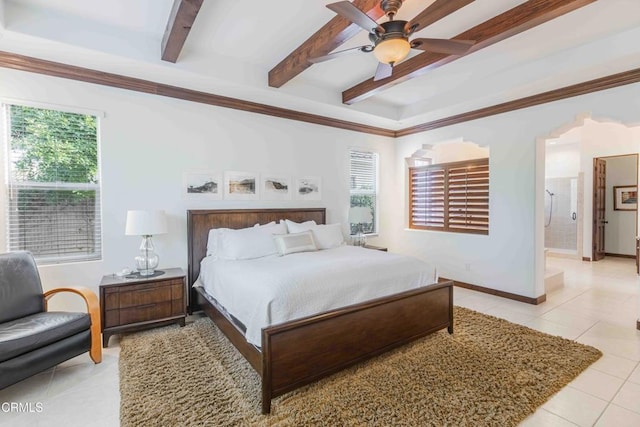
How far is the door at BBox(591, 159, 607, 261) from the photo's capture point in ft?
22.4

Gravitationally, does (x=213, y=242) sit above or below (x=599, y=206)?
below

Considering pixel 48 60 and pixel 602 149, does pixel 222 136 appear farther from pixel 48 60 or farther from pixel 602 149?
pixel 602 149

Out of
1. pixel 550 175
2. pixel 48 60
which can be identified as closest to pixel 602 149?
pixel 550 175

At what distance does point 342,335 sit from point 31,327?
2.33m

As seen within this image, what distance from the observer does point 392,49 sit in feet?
7.14

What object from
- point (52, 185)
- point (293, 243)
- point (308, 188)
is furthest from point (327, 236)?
point (52, 185)

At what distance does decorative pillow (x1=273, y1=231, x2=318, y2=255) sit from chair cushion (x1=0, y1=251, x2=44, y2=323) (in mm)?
2223

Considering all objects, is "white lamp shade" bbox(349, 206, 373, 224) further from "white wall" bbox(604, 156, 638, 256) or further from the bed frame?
"white wall" bbox(604, 156, 638, 256)

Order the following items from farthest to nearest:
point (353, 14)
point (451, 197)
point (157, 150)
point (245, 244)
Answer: point (451, 197) < point (157, 150) < point (245, 244) < point (353, 14)

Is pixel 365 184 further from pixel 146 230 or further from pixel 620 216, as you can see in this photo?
pixel 620 216

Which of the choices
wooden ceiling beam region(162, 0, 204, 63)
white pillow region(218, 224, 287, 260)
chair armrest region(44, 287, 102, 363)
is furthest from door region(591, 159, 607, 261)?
chair armrest region(44, 287, 102, 363)

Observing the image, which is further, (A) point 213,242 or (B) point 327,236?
(B) point 327,236

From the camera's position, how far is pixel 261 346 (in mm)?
2051

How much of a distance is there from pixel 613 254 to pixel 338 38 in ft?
27.4
